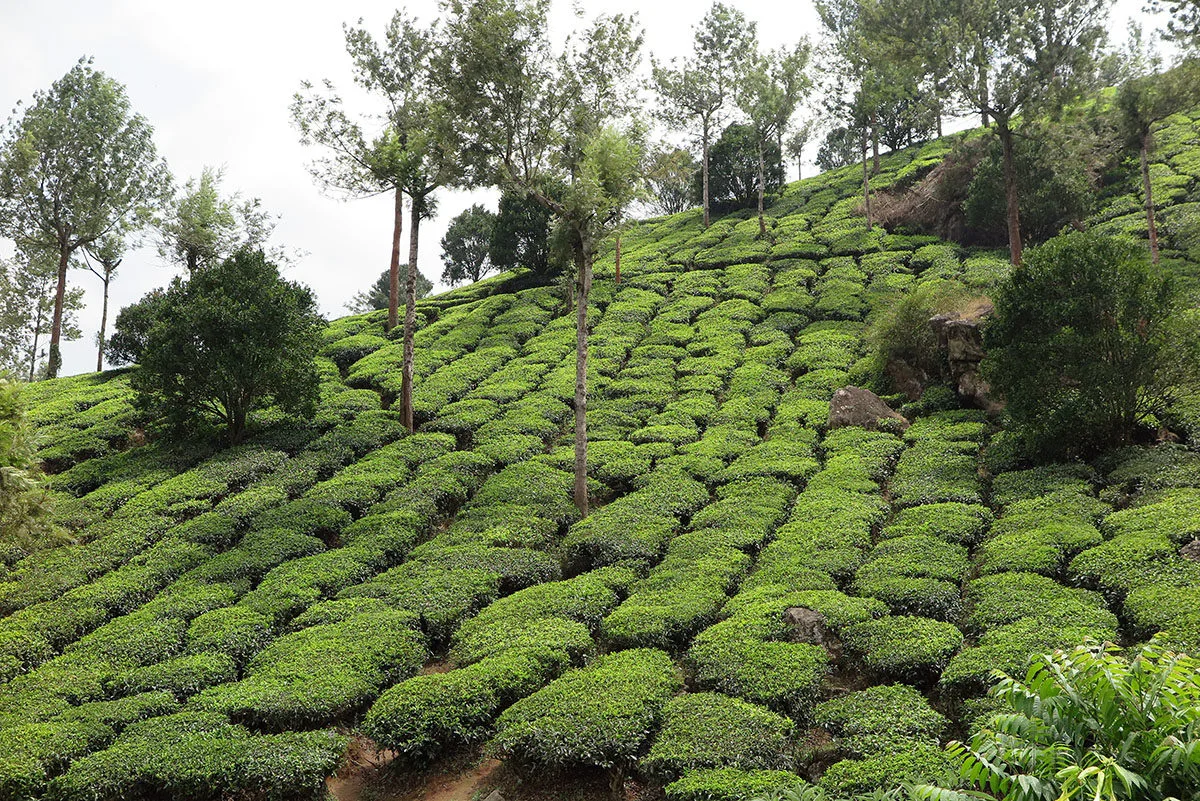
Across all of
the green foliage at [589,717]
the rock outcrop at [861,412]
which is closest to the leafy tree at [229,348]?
the green foliage at [589,717]

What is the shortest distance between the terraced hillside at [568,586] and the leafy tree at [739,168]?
1088 inches

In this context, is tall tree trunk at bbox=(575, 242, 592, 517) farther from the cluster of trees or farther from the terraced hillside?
the cluster of trees

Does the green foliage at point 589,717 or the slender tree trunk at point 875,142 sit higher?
the slender tree trunk at point 875,142

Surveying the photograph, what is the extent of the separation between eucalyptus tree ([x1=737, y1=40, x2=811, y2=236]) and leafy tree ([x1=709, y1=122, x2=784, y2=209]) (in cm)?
456

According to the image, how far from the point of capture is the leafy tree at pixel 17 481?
15.1 meters

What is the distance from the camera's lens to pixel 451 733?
11898 millimetres

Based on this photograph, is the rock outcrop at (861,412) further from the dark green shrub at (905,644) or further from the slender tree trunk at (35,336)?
the slender tree trunk at (35,336)

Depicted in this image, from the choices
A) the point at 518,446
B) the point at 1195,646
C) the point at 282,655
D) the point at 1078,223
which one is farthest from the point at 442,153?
the point at 1078,223

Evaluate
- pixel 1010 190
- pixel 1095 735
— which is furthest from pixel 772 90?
pixel 1095 735

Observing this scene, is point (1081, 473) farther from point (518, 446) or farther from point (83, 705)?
point (83, 705)

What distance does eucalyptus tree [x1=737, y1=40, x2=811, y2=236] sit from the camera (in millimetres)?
45125

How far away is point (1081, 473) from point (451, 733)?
14520 mm

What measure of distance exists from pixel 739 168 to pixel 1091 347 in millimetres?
38710

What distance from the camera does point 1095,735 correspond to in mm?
5754
